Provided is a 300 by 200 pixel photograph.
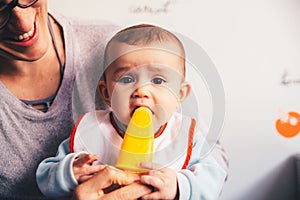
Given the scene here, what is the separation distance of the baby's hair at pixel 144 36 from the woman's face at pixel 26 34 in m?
0.16

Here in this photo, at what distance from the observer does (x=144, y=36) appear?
829mm

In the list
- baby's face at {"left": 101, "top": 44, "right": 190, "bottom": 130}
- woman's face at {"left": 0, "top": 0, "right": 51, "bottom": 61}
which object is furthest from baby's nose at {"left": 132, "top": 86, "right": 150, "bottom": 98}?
woman's face at {"left": 0, "top": 0, "right": 51, "bottom": 61}

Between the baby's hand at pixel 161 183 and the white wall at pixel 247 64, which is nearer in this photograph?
the baby's hand at pixel 161 183

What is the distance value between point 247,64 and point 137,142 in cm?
33

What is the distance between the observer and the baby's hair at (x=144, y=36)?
821mm

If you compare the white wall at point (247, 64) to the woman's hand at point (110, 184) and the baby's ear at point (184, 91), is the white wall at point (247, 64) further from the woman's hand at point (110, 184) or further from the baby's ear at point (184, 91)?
the woman's hand at point (110, 184)

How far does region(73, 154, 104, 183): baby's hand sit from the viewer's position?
0.81 meters

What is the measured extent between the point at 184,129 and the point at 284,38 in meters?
0.34

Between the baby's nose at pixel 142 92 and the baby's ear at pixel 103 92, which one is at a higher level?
the baby's nose at pixel 142 92

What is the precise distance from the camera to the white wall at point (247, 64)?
2.93 ft

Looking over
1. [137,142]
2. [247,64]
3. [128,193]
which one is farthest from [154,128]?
[247,64]

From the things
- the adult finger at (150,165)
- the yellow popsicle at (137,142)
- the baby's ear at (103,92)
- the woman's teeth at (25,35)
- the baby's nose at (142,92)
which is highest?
the woman's teeth at (25,35)

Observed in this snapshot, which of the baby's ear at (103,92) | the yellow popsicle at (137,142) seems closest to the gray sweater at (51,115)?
the baby's ear at (103,92)

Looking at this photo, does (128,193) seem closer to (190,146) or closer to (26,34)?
(190,146)
